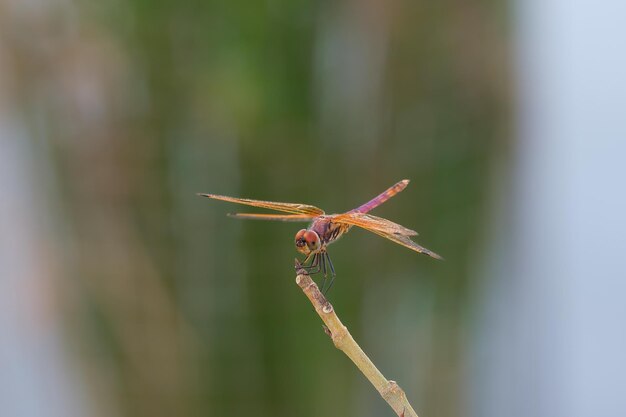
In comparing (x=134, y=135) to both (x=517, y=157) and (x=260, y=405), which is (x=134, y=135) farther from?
(x=517, y=157)

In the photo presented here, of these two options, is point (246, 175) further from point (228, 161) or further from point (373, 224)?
point (373, 224)

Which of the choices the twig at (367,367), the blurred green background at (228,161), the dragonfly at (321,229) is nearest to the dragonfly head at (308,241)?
the dragonfly at (321,229)

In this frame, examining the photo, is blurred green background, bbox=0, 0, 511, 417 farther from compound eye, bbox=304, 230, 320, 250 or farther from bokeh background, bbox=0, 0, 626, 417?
compound eye, bbox=304, 230, 320, 250

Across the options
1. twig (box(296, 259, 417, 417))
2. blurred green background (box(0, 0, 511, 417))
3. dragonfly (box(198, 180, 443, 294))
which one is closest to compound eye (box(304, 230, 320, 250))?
dragonfly (box(198, 180, 443, 294))

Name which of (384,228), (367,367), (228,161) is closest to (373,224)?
(384,228)

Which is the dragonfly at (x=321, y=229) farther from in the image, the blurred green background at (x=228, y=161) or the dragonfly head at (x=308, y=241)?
the blurred green background at (x=228, y=161)

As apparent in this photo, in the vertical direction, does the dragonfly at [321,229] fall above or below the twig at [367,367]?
above
